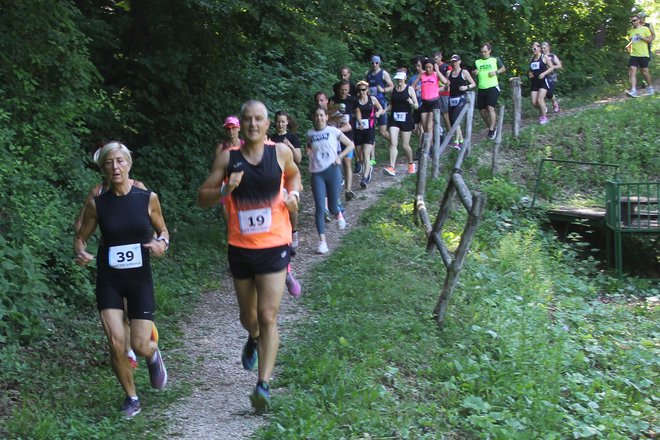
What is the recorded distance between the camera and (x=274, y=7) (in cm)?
1082

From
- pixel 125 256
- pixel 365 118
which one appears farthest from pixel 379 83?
pixel 125 256

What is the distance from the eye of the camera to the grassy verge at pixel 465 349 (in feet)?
19.8

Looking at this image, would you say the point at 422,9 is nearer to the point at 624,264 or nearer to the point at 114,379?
the point at 624,264

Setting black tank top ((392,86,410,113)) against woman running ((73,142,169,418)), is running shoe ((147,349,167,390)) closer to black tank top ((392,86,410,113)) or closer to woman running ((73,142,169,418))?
woman running ((73,142,169,418))

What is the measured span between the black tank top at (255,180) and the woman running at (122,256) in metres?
0.69

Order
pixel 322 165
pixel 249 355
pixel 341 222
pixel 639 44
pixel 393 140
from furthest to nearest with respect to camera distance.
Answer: pixel 639 44, pixel 393 140, pixel 341 222, pixel 322 165, pixel 249 355

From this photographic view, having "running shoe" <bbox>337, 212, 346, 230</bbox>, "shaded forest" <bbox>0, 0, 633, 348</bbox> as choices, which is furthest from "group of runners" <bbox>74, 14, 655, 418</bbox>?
"running shoe" <bbox>337, 212, 346, 230</bbox>

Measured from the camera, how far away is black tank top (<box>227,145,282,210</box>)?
5422mm

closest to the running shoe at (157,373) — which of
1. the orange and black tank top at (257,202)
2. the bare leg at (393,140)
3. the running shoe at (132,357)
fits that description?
the running shoe at (132,357)

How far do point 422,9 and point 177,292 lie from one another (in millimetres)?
15678

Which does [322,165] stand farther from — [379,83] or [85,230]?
[379,83]

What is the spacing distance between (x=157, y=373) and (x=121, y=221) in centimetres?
124

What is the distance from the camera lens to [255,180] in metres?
5.44

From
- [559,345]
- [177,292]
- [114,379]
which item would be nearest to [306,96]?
[177,292]
